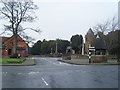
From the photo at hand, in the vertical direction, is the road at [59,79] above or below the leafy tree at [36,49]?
below

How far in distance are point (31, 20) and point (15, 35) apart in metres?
4.71

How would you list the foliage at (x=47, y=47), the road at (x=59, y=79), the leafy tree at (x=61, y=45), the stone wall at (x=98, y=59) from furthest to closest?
1. the leafy tree at (x=61, y=45)
2. the foliage at (x=47, y=47)
3. the stone wall at (x=98, y=59)
4. the road at (x=59, y=79)

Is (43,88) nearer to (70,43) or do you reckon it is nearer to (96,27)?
(96,27)

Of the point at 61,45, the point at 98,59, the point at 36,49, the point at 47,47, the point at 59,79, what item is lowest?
the point at 59,79

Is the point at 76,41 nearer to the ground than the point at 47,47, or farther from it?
farther from it

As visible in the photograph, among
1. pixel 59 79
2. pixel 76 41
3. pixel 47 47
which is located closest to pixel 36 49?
pixel 47 47

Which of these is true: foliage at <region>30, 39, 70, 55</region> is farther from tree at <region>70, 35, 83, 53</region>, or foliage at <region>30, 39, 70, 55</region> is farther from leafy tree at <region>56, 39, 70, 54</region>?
tree at <region>70, 35, 83, 53</region>

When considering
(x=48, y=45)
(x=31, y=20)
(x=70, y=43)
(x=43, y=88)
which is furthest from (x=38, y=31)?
(x=70, y=43)

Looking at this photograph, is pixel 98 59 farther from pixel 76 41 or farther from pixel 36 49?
pixel 76 41

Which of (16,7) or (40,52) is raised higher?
(16,7)

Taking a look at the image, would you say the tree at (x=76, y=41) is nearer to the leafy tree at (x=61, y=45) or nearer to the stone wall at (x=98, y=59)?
the leafy tree at (x=61, y=45)

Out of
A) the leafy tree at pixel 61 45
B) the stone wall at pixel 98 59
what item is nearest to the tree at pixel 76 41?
the leafy tree at pixel 61 45

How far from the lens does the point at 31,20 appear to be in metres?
44.1

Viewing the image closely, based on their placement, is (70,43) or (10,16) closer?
(10,16)
